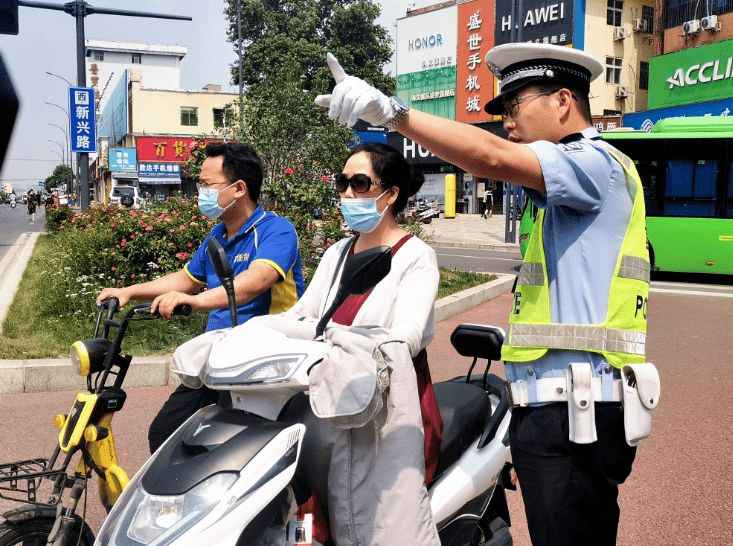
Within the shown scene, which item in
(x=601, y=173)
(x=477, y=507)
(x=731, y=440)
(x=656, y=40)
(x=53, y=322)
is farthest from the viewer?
(x=656, y=40)

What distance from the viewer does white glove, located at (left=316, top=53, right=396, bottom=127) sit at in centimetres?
163

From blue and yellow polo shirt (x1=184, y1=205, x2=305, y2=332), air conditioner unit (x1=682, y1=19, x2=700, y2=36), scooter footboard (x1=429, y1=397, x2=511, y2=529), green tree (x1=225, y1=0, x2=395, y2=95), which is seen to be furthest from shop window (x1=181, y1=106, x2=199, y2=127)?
scooter footboard (x1=429, y1=397, x2=511, y2=529)

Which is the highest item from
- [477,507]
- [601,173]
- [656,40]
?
[656,40]

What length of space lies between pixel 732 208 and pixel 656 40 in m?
18.0

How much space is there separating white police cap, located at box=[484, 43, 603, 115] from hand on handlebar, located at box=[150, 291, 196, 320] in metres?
1.21

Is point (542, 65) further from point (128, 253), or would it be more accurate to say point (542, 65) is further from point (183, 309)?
point (128, 253)

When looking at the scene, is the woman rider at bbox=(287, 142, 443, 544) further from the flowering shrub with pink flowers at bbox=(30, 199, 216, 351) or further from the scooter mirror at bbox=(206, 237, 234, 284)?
the flowering shrub with pink flowers at bbox=(30, 199, 216, 351)

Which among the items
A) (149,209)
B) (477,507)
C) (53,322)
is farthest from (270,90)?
(477,507)

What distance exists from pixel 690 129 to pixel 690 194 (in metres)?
1.31

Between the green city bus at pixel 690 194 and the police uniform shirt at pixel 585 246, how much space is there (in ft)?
39.8

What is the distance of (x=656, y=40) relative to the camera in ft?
93.9

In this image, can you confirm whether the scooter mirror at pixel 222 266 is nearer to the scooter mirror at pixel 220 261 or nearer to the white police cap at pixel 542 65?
the scooter mirror at pixel 220 261

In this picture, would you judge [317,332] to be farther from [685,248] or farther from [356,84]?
[685,248]

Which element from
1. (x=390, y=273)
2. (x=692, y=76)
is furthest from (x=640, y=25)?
(x=390, y=273)
